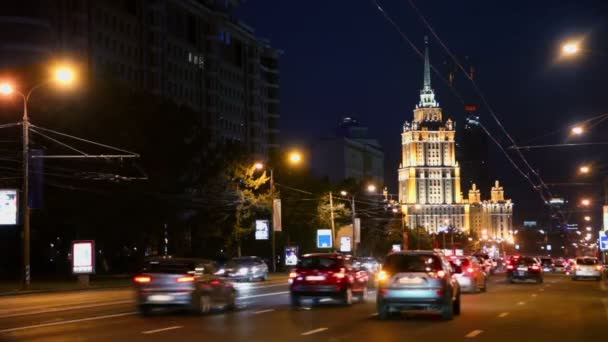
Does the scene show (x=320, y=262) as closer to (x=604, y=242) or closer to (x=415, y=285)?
(x=415, y=285)

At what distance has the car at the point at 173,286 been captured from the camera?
26062 mm

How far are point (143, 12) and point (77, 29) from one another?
15437 millimetres

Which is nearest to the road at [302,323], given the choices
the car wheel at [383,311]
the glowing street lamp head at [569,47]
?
the car wheel at [383,311]

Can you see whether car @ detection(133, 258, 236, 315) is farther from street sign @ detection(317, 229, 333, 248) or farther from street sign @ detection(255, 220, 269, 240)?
street sign @ detection(317, 229, 333, 248)

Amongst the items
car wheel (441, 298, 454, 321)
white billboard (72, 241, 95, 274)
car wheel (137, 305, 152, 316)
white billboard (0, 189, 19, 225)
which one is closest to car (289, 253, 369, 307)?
car wheel (137, 305, 152, 316)

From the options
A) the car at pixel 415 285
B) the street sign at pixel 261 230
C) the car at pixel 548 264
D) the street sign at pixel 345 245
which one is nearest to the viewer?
the car at pixel 415 285

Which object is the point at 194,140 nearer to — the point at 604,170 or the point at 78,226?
the point at 78,226

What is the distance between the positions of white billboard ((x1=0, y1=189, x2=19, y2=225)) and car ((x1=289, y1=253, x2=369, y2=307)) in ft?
61.4

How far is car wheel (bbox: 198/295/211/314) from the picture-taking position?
2656 centimetres

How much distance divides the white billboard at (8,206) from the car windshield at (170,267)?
19.6 m

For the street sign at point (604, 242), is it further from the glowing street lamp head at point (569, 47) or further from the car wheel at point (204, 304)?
the car wheel at point (204, 304)

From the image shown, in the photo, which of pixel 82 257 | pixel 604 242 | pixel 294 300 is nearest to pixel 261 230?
pixel 604 242

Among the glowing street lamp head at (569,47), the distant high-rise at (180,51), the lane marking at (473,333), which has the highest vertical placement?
the distant high-rise at (180,51)

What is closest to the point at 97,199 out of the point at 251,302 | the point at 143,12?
the point at 251,302
